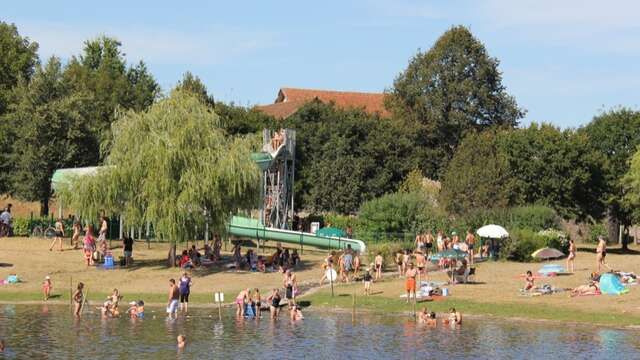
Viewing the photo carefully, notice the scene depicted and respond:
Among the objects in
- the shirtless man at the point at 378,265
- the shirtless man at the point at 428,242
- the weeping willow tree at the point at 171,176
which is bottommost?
the shirtless man at the point at 378,265

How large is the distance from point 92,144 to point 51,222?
1151 centimetres

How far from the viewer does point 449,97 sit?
9312 cm

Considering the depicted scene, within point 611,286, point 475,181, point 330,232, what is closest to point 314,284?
point 330,232

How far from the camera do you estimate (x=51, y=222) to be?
62406 millimetres

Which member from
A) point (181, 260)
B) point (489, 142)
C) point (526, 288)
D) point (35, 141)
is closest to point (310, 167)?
point (489, 142)

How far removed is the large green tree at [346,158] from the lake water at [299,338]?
43.1 metres

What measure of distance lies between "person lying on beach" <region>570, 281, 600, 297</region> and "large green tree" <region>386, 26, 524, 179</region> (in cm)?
4581

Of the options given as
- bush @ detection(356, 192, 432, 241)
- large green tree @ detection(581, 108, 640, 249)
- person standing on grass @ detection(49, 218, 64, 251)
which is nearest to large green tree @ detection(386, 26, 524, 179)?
large green tree @ detection(581, 108, 640, 249)

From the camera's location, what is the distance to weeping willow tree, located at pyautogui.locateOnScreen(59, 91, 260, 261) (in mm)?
51281

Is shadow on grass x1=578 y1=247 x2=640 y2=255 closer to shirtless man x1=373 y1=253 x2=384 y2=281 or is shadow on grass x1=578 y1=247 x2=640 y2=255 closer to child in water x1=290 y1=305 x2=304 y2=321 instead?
shirtless man x1=373 y1=253 x2=384 y2=281

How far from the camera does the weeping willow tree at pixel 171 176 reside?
51281mm

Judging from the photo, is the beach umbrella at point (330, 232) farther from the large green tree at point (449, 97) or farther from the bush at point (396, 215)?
the large green tree at point (449, 97)

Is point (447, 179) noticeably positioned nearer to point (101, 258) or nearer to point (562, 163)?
point (562, 163)

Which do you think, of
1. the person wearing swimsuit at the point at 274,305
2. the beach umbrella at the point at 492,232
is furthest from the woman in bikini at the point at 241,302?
the beach umbrella at the point at 492,232
